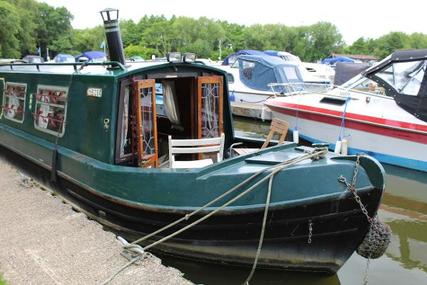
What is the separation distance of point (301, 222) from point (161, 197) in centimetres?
146

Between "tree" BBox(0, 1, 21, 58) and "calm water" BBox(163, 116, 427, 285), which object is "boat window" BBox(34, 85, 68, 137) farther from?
"tree" BBox(0, 1, 21, 58)

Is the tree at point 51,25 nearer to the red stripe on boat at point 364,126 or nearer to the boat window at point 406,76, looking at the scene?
the red stripe on boat at point 364,126

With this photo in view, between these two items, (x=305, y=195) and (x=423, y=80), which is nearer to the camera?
(x=305, y=195)

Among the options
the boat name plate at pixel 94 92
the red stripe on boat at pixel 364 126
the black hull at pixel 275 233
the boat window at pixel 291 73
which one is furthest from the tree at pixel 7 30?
the black hull at pixel 275 233

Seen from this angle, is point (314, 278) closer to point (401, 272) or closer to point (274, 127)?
point (401, 272)

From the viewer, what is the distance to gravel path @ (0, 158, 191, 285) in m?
3.78

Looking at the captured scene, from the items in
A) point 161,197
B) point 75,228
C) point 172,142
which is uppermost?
point 172,142

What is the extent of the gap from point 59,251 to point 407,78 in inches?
326

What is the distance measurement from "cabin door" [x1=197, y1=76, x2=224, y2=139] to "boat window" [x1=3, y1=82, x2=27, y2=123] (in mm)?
3114

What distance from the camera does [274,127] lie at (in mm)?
6270

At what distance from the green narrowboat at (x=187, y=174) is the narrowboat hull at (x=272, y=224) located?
0.03ft

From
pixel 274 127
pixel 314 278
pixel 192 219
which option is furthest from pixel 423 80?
pixel 192 219

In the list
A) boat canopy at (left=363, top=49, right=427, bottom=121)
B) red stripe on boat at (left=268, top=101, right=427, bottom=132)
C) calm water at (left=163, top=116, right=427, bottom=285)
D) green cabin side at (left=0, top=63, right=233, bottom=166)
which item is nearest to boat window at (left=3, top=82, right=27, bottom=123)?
green cabin side at (left=0, top=63, right=233, bottom=166)

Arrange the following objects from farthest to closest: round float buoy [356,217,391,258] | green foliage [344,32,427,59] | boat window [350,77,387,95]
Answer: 1. green foliage [344,32,427,59]
2. boat window [350,77,387,95]
3. round float buoy [356,217,391,258]
